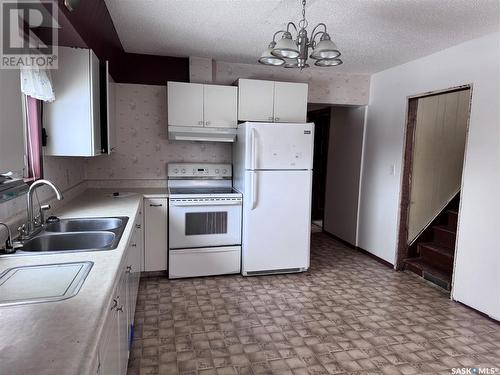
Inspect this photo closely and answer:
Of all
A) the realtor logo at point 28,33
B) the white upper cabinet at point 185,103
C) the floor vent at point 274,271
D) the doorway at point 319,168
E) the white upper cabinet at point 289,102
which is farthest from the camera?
the doorway at point 319,168

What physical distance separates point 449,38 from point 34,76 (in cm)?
319

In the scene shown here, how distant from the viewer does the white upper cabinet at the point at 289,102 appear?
3.71 m

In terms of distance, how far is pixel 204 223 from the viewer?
11.4 ft

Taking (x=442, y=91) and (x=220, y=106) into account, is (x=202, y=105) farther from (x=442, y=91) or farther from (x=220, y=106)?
(x=442, y=91)

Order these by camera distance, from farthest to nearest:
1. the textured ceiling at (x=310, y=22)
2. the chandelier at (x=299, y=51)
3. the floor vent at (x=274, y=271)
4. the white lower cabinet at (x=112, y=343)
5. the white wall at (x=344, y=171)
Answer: the white wall at (x=344, y=171) → the floor vent at (x=274, y=271) → the textured ceiling at (x=310, y=22) → the chandelier at (x=299, y=51) → the white lower cabinet at (x=112, y=343)

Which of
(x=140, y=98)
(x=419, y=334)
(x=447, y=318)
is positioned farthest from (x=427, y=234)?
(x=140, y=98)

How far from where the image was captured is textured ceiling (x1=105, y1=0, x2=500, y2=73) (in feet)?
7.59

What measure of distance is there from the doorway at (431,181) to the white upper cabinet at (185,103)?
2284 millimetres

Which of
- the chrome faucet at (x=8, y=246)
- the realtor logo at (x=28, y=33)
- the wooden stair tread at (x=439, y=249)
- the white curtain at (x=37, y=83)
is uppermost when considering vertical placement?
the realtor logo at (x=28, y=33)

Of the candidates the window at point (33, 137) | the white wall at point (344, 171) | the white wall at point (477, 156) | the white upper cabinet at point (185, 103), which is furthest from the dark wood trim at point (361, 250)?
the window at point (33, 137)

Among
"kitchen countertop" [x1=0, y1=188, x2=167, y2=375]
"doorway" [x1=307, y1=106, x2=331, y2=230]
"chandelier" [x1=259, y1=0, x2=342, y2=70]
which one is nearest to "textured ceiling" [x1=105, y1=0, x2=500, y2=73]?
"chandelier" [x1=259, y1=0, x2=342, y2=70]

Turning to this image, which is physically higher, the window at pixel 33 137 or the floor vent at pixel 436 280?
the window at pixel 33 137

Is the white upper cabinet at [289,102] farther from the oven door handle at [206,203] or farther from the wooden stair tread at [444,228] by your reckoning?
the wooden stair tread at [444,228]

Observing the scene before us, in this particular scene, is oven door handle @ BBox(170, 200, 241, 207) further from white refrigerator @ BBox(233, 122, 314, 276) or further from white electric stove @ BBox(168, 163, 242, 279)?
white refrigerator @ BBox(233, 122, 314, 276)
